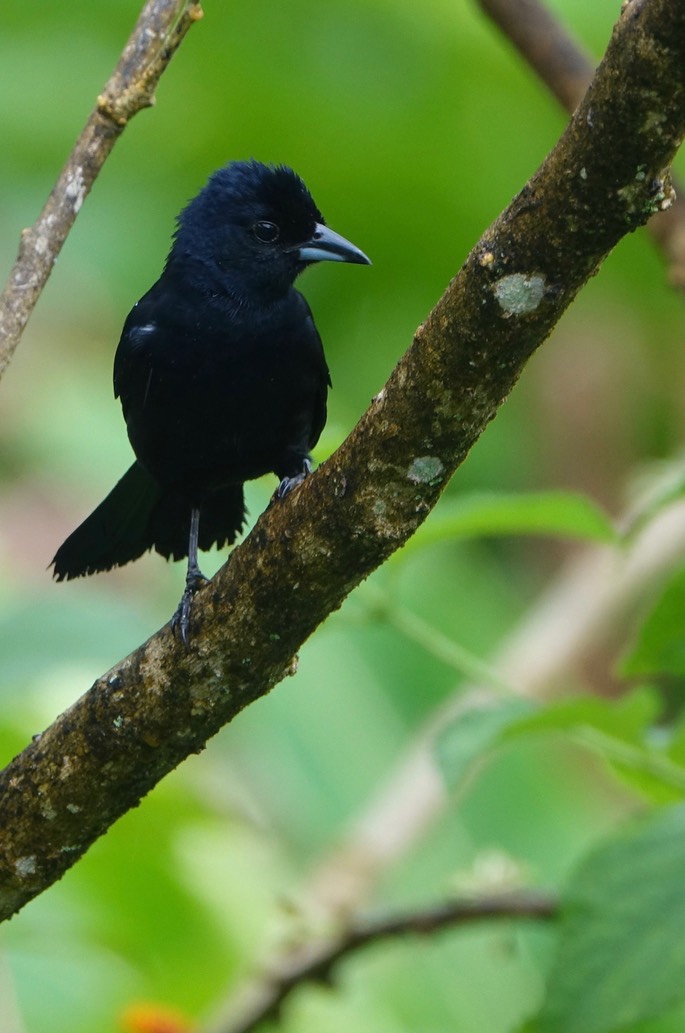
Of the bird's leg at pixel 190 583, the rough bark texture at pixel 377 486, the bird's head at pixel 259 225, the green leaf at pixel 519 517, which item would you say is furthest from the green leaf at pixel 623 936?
the bird's head at pixel 259 225

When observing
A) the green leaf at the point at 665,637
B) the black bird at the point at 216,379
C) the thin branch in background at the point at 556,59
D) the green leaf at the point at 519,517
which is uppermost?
the thin branch in background at the point at 556,59

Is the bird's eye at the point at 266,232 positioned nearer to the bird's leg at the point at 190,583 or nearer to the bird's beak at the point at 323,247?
the bird's beak at the point at 323,247

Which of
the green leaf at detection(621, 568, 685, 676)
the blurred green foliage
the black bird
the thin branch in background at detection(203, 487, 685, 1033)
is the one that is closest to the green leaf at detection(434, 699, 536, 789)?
the green leaf at detection(621, 568, 685, 676)

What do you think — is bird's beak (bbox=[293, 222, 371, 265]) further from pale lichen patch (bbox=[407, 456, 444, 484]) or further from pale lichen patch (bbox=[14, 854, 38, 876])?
pale lichen patch (bbox=[14, 854, 38, 876])

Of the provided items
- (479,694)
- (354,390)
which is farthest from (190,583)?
(354,390)

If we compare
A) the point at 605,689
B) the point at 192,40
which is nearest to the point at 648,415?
the point at 605,689

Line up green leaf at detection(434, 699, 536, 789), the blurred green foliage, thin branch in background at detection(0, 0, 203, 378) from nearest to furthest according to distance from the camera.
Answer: thin branch in background at detection(0, 0, 203, 378)
green leaf at detection(434, 699, 536, 789)
the blurred green foliage

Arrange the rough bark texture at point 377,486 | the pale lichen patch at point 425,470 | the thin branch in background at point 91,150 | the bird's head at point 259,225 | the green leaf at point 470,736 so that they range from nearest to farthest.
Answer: the rough bark texture at point 377,486
the pale lichen patch at point 425,470
the thin branch in background at point 91,150
the green leaf at point 470,736
the bird's head at point 259,225
